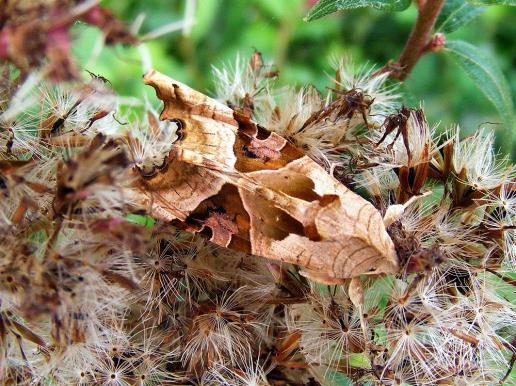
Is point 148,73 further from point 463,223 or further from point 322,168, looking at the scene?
point 463,223

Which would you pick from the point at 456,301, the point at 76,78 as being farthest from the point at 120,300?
the point at 456,301

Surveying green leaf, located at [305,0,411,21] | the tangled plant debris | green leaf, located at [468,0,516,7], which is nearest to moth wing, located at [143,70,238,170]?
the tangled plant debris

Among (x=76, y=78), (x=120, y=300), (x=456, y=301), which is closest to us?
(x=76, y=78)

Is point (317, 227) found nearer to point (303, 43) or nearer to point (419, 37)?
point (419, 37)

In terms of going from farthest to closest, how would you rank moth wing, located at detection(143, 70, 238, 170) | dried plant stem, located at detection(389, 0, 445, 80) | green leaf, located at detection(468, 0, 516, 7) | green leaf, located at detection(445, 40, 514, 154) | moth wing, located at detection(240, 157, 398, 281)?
green leaf, located at detection(445, 40, 514, 154) < dried plant stem, located at detection(389, 0, 445, 80) < green leaf, located at detection(468, 0, 516, 7) < moth wing, located at detection(143, 70, 238, 170) < moth wing, located at detection(240, 157, 398, 281)

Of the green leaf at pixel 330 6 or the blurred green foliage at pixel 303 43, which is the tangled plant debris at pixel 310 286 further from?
the blurred green foliage at pixel 303 43

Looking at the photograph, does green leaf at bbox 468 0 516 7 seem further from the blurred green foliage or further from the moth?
the blurred green foliage
